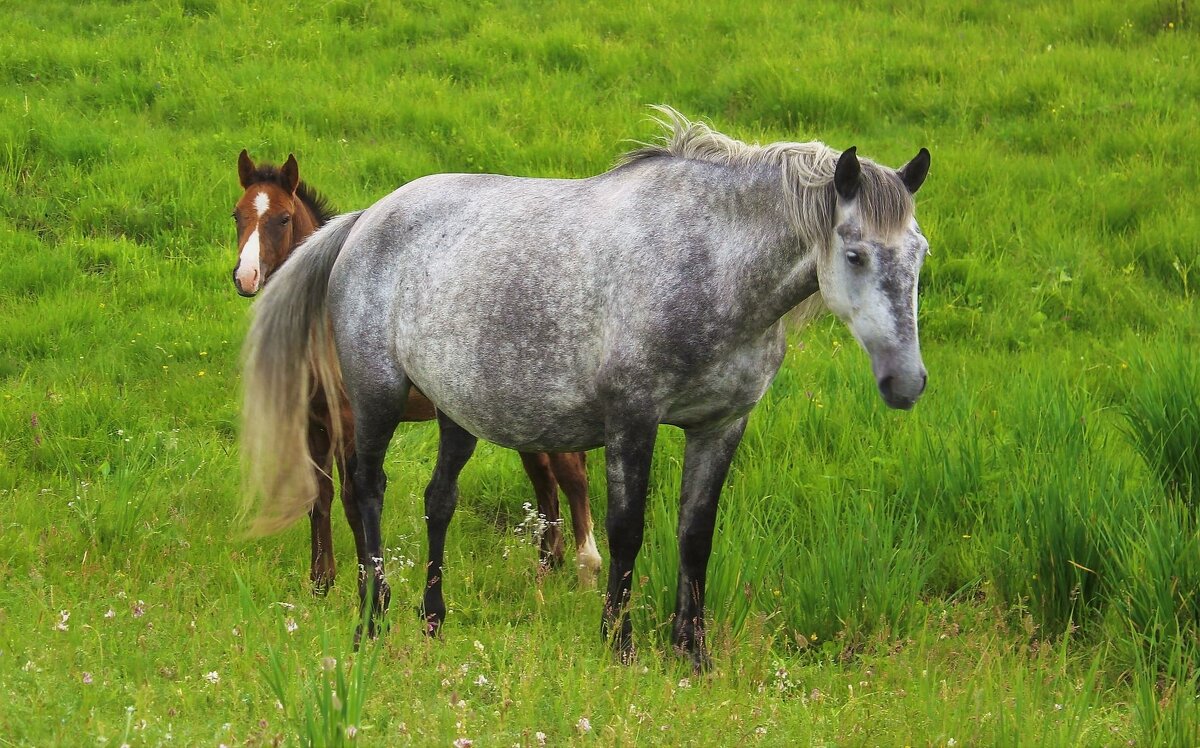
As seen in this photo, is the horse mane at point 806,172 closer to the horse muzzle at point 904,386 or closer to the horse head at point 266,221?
the horse muzzle at point 904,386

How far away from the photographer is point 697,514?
4598mm

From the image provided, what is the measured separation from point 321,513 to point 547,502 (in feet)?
3.77

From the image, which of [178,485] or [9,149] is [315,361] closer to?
[178,485]

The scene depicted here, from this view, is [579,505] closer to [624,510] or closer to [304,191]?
[624,510]

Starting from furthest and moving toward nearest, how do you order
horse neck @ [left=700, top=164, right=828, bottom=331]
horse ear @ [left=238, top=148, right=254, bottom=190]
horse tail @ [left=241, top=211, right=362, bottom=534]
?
horse ear @ [left=238, top=148, right=254, bottom=190] < horse tail @ [left=241, top=211, right=362, bottom=534] < horse neck @ [left=700, top=164, right=828, bottom=331]

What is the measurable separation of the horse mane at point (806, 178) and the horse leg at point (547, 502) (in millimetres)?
1938

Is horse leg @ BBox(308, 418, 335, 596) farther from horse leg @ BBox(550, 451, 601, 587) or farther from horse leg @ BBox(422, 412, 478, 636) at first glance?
horse leg @ BBox(550, 451, 601, 587)

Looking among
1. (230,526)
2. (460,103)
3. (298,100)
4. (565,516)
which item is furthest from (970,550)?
(298,100)

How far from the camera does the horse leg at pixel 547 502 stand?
6.05m

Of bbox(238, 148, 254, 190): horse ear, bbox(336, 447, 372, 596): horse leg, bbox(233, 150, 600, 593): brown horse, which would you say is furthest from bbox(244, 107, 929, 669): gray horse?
bbox(238, 148, 254, 190): horse ear

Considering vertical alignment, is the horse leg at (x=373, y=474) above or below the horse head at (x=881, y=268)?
below

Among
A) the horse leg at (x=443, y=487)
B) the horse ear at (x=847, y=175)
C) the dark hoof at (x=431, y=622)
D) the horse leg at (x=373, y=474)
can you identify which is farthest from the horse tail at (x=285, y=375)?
the horse ear at (x=847, y=175)

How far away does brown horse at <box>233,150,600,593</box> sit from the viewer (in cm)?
582

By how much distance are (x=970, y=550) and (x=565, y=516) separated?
223cm
